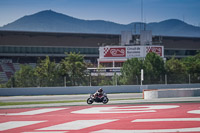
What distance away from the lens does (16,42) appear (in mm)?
76062

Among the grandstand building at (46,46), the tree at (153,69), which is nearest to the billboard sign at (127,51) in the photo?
the grandstand building at (46,46)

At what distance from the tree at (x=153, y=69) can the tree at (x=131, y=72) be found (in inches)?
41.9

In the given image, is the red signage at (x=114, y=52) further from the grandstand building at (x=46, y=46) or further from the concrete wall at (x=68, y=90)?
the concrete wall at (x=68, y=90)

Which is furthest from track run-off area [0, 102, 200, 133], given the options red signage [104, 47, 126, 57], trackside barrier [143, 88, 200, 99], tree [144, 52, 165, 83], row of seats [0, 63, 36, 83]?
row of seats [0, 63, 36, 83]

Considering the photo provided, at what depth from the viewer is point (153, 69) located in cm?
4734

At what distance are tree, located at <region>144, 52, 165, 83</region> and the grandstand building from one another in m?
22.7

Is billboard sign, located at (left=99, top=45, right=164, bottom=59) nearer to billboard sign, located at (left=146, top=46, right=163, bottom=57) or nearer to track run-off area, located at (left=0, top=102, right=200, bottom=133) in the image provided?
billboard sign, located at (left=146, top=46, right=163, bottom=57)

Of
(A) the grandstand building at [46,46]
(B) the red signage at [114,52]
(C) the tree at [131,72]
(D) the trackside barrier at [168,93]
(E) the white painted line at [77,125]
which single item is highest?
(A) the grandstand building at [46,46]

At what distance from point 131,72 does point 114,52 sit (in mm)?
19395

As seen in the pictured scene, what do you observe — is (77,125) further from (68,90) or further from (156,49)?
(156,49)

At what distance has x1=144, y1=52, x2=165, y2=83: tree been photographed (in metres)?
43.4

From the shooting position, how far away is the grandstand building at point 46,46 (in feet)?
246

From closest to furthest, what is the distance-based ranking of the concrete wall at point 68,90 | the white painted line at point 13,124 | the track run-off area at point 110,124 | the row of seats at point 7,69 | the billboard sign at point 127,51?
1. the track run-off area at point 110,124
2. the white painted line at point 13,124
3. the concrete wall at point 68,90
4. the billboard sign at point 127,51
5. the row of seats at point 7,69

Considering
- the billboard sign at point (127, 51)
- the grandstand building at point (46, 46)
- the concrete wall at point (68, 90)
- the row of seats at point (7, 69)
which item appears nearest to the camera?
the concrete wall at point (68, 90)
